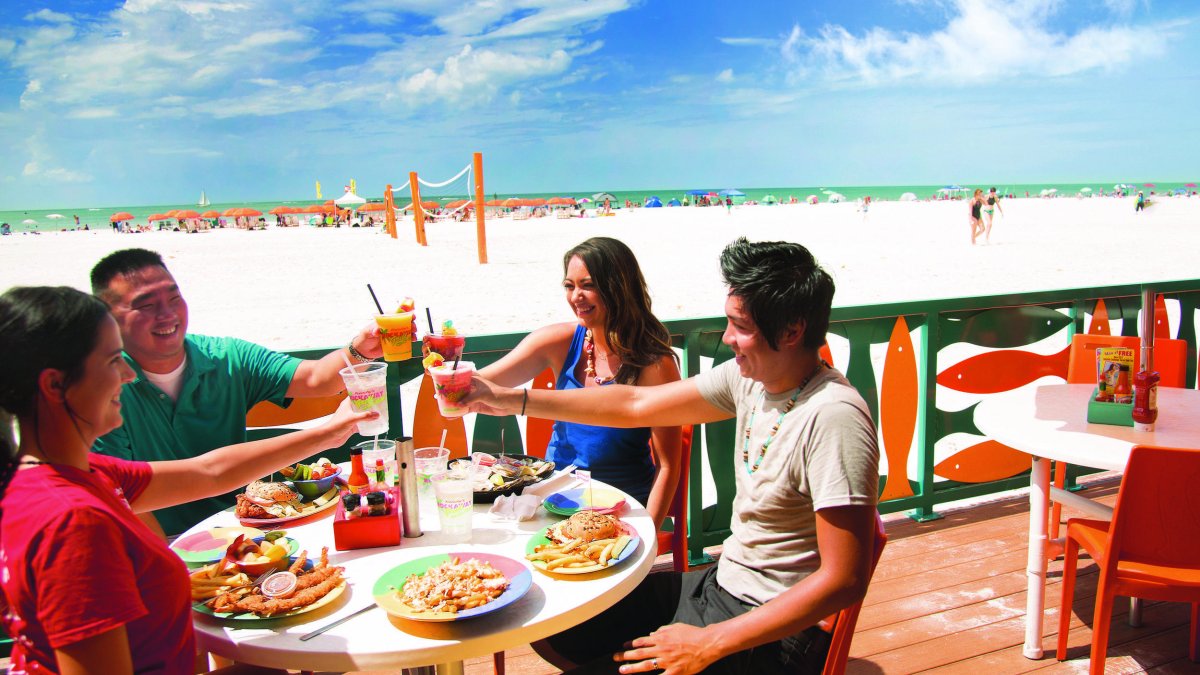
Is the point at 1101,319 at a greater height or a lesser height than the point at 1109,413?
greater

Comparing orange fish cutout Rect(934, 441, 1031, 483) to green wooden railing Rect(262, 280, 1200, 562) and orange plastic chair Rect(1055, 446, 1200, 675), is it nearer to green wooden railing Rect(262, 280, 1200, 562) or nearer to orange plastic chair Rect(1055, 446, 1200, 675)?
green wooden railing Rect(262, 280, 1200, 562)

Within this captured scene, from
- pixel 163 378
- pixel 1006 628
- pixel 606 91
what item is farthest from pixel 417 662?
pixel 606 91

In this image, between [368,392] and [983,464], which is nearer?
[368,392]

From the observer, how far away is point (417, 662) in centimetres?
145

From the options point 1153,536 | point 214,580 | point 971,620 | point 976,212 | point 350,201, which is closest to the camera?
point 214,580

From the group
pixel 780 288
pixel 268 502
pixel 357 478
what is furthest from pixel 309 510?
pixel 780 288

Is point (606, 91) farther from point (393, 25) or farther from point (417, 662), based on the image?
point (417, 662)

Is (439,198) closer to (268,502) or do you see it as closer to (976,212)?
(976,212)

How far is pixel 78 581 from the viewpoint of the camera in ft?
3.77

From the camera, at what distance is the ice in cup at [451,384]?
214cm

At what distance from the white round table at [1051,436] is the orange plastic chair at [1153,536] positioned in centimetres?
13

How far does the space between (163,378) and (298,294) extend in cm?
1449

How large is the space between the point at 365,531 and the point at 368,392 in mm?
379

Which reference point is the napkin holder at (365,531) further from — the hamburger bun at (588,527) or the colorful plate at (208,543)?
the hamburger bun at (588,527)
